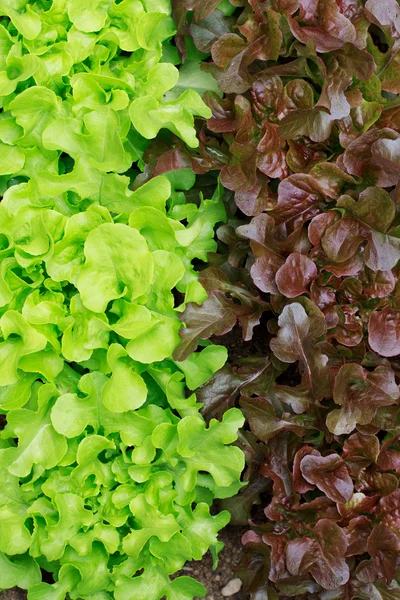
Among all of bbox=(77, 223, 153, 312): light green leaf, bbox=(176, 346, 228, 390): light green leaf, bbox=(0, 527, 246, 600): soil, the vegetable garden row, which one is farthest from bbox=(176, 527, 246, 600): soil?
bbox=(77, 223, 153, 312): light green leaf

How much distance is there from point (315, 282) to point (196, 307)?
0.33 m

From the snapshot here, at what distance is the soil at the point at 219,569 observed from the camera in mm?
2342

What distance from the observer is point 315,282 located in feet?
6.83

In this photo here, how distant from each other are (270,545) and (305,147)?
110cm

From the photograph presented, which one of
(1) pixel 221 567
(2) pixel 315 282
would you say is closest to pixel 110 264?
(2) pixel 315 282

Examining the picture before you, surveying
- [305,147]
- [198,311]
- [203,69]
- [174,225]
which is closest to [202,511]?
[198,311]

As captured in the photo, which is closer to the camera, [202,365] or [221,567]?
[202,365]

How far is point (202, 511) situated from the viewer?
2.15m

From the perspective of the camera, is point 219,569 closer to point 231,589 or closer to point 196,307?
point 231,589

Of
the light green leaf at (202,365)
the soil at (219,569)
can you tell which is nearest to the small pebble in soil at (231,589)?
the soil at (219,569)

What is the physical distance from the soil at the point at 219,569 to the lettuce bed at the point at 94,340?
0.21 m

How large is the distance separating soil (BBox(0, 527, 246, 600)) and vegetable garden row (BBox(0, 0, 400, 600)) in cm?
16

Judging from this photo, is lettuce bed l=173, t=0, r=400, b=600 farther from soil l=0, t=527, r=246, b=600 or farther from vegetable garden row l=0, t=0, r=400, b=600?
soil l=0, t=527, r=246, b=600

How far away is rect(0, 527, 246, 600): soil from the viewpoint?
7.68 ft
